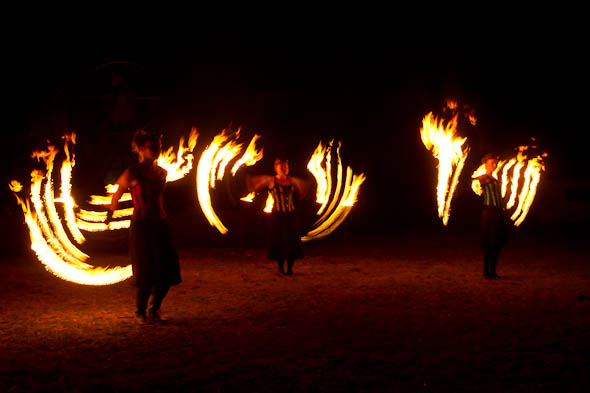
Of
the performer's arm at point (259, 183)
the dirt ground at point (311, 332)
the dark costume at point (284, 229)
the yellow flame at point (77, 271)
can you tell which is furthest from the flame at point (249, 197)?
the yellow flame at point (77, 271)

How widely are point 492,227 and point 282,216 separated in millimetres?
3145

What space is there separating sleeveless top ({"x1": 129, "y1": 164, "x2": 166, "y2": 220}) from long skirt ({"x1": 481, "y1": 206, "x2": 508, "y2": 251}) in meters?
5.21

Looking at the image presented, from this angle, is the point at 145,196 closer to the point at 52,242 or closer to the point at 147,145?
the point at 147,145

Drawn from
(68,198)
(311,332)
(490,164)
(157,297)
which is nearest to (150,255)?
(157,297)

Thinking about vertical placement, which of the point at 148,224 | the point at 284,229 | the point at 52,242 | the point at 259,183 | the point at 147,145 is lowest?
the point at 52,242

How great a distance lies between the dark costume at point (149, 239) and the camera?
6.67 m

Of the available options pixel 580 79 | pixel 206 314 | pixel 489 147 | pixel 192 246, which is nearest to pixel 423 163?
pixel 489 147

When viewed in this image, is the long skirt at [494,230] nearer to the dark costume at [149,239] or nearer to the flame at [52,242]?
the dark costume at [149,239]

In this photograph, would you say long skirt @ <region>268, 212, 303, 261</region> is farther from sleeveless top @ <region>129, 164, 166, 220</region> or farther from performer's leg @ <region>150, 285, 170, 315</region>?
sleeveless top @ <region>129, 164, 166, 220</region>

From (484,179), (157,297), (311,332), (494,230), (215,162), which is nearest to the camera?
(311,332)

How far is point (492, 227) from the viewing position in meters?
9.78

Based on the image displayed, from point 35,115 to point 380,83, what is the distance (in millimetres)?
10768

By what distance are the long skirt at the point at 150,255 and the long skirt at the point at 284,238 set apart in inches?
144

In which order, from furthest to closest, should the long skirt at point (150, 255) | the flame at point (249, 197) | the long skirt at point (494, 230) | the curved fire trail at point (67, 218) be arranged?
the flame at point (249, 197)
the long skirt at point (494, 230)
the curved fire trail at point (67, 218)
the long skirt at point (150, 255)
